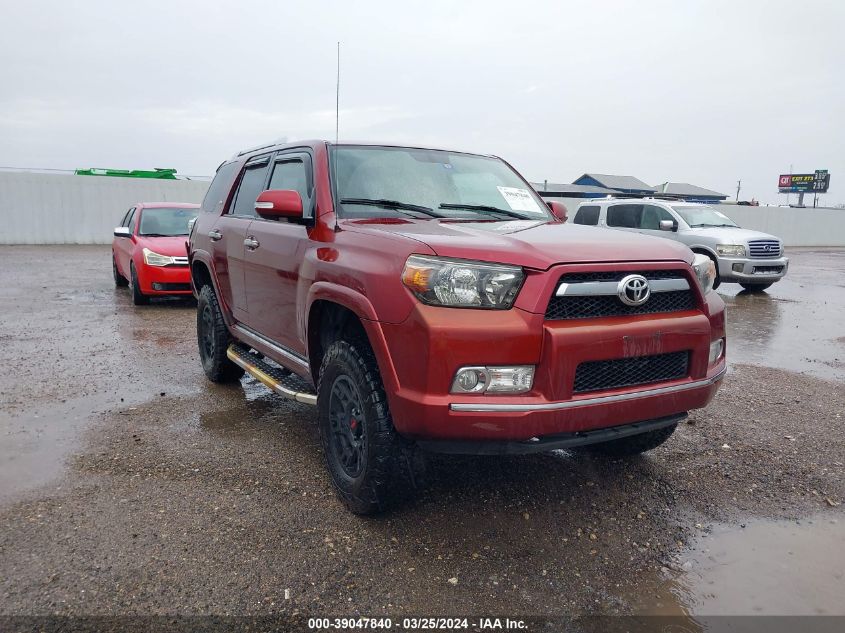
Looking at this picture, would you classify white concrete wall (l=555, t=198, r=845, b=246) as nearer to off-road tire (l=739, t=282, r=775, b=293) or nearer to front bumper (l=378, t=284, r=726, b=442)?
off-road tire (l=739, t=282, r=775, b=293)

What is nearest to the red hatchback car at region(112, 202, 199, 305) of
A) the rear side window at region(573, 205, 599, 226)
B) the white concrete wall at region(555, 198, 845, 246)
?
the rear side window at region(573, 205, 599, 226)

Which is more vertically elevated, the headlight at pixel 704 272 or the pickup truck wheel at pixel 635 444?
the headlight at pixel 704 272

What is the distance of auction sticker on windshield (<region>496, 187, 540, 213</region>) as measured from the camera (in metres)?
4.27

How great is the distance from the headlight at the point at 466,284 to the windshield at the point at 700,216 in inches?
444

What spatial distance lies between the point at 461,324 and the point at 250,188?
2979 millimetres

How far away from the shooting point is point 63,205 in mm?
22422

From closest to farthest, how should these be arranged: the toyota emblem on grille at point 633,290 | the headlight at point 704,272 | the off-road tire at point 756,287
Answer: the toyota emblem on grille at point 633,290, the headlight at point 704,272, the off-road tire at point 756,287

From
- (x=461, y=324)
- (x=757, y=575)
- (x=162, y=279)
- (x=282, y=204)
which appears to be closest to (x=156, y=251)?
(x=162, y=279)

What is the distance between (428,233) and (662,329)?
1.16m

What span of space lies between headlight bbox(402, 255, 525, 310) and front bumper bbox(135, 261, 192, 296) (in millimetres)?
7607

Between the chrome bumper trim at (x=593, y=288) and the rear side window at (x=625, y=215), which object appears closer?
the chrome bumper trim at (x=593, y=288)

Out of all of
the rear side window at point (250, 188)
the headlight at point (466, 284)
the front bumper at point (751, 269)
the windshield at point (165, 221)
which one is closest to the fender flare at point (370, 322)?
the headlight at point (466, 284)

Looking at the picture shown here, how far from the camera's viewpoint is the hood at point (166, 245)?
380 inches

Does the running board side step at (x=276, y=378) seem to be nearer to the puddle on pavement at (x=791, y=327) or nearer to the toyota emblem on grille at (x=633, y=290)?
the toyota emblem on grille at (x=633, y=290)
